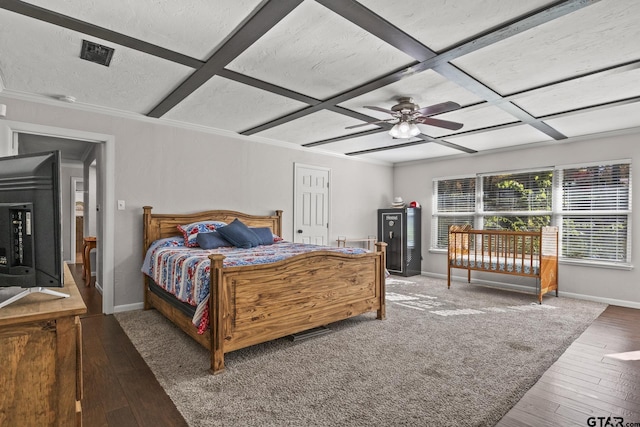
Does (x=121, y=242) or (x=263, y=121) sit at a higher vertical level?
(x=263, y=121)

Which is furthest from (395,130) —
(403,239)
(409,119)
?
(403,239)

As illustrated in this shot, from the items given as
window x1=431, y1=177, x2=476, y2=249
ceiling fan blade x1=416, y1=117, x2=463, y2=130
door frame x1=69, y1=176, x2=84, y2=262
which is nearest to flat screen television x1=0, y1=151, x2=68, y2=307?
ceiling fan blade x1=416, y1=117, x2=463, y2=130

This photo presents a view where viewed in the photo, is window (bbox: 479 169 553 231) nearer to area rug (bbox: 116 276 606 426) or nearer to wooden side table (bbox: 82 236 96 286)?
area rug (bbox: 116 276 606 426)

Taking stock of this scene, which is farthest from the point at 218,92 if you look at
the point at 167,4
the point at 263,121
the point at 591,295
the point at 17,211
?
the point at 591,295

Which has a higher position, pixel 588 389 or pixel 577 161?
pixel 577 161

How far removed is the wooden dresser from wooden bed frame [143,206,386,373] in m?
1.24

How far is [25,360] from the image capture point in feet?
3.80

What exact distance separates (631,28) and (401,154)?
4.11 metres

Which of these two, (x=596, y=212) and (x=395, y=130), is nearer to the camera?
(x=395, y=130)

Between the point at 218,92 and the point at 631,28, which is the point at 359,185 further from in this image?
the point at 631,28

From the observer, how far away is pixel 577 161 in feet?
15.8

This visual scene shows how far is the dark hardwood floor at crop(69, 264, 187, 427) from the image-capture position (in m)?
1.90

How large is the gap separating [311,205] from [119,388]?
398 cm

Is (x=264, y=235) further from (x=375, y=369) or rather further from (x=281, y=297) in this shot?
(x=375, y=369)
